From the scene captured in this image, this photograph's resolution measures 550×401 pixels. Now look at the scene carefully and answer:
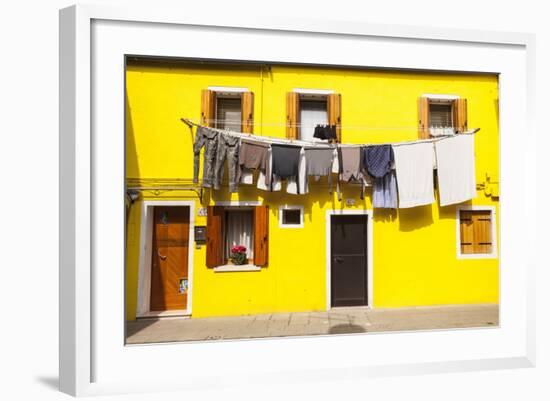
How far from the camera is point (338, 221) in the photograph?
5.12 metres

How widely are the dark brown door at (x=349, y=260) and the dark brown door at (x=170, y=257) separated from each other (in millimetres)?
2870

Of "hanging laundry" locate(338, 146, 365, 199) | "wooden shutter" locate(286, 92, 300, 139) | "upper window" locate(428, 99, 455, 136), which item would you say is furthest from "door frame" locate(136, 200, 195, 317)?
"upper window" locate(428, 99, 455, 136)

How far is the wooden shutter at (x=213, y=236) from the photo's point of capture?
4.74 metres

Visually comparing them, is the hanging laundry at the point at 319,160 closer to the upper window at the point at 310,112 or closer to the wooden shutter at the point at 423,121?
the upper window at the point at 310,112

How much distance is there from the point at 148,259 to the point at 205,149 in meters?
2.33

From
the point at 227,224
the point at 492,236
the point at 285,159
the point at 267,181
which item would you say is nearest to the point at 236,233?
the point at 227,224

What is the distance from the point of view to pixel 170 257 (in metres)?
5.02

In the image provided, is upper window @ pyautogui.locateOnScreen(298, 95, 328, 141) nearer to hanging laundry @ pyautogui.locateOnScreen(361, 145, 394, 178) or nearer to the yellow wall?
the yellow wall

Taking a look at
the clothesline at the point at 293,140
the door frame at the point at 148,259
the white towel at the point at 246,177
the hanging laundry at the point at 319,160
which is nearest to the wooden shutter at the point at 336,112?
the clothesline at the point at 293,140

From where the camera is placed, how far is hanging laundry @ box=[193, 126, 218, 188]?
455 centimetres

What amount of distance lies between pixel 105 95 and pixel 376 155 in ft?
13.6

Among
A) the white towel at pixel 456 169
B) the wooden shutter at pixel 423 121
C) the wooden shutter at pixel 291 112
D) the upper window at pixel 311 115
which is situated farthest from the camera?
the upper window at pixel 311 115

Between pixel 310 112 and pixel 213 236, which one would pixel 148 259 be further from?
pixel 310 112

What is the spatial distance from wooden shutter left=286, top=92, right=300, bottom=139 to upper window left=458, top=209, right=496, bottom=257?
145 inches
